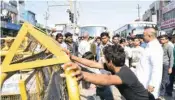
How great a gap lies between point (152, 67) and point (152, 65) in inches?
1.2

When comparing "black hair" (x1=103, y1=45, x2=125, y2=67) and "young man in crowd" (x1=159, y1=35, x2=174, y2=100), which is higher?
"black hair" (x1=103, y1=45, x2=125, y2=67)

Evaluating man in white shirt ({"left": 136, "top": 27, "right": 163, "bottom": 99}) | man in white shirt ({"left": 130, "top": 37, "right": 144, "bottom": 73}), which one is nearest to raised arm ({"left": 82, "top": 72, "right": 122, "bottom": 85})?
man in white shirt ({"left": 136, "top": 27, "right": 163, "bottom": 99})

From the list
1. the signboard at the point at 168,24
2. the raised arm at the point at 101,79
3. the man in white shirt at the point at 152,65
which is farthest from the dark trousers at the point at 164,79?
the signboard at the point at 168,24

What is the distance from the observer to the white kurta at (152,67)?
550 centimetres

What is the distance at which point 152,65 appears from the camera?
5609 mm

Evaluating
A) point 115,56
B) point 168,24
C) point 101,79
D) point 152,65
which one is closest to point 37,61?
point 101,79

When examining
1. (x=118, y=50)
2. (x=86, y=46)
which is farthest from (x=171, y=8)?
(x=118, y=50)

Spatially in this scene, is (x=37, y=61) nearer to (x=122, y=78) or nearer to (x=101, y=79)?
(x=101, y=79)

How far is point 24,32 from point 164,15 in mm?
31520

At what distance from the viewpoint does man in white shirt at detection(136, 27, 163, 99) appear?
5491 millimetres

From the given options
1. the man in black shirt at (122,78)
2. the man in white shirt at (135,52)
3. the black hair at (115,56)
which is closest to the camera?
the man in black shirt at (122,78)

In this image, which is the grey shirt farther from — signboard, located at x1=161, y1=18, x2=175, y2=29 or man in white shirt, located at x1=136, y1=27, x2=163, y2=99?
signboard, located at x1=161, y1=18, x2=175, y2=29

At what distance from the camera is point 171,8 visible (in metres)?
29.7

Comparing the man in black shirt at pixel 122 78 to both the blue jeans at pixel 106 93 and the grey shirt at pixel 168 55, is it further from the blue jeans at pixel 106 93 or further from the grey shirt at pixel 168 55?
the grey shirt at pixel 168 55
